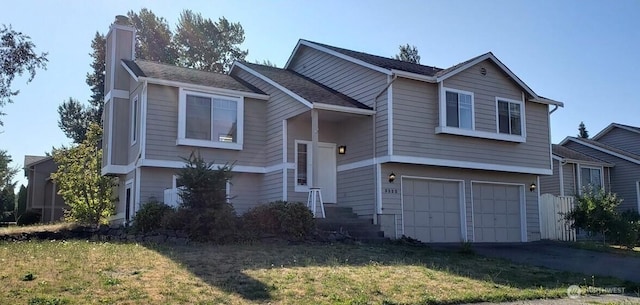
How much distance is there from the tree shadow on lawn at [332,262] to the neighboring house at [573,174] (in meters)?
13.0

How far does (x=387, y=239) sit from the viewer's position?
55.2ft

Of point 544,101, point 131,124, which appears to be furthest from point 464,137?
point 131,124

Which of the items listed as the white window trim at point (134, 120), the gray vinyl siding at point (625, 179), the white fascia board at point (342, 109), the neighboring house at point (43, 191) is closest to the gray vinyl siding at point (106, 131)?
the white window trim at point (134, 120)

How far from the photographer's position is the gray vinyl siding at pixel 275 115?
19016mm

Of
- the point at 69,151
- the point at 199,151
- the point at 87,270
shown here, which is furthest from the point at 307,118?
the point at 69,151

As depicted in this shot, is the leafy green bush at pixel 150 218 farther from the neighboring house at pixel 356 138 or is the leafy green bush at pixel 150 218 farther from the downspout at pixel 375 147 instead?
the downspout at pixel 375 147

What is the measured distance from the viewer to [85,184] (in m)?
26.1

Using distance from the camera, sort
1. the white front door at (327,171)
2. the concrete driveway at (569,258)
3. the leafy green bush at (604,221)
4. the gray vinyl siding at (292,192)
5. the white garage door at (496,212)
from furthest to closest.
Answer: the white garage door at (496,212)
the white front door at (327,171)
the leafy green bush at (604,221)
the gray vinyl siding at (292,192)
the concrete driveway at (569,258)

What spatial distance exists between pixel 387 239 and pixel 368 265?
16.1 feet

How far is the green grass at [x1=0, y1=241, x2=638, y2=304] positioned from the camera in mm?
8516

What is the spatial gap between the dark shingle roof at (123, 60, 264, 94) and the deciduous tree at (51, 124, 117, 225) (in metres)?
5.67

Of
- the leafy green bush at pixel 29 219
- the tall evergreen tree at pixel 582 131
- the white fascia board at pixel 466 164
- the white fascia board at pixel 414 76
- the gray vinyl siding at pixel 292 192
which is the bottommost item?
the leafy green bush at pixel 29 219

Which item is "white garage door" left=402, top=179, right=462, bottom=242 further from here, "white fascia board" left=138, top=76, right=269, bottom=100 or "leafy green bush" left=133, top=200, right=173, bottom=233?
"leafy green bush" left=133, top=200, right=173, bottom=233

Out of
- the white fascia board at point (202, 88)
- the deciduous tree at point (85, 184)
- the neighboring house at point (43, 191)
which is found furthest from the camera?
the neighboring house at point (43, 191)
